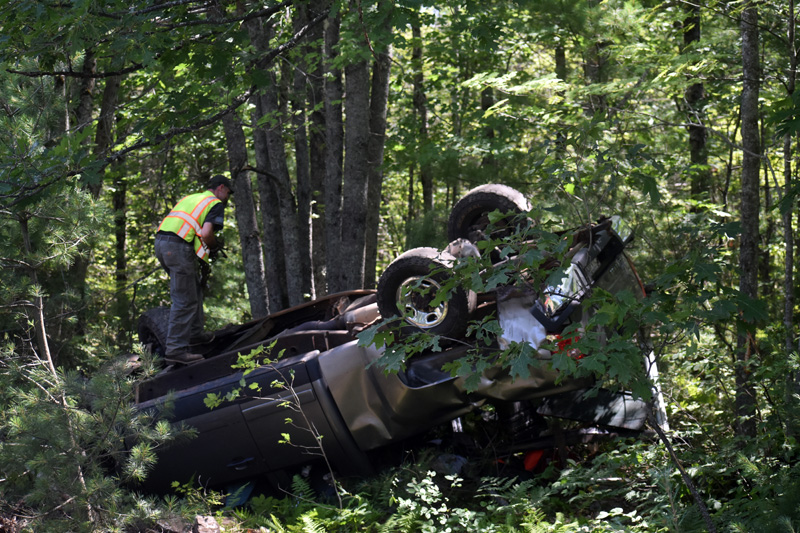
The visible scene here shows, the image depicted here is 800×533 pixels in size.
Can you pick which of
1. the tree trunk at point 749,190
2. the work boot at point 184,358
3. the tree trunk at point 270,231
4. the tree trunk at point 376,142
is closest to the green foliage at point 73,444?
the work boot at point 184,358

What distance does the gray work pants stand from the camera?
7.38m

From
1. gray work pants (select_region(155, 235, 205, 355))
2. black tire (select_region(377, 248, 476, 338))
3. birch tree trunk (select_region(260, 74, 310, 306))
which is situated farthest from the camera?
birch tree trunk (select_region(260, 74, 310, 306))

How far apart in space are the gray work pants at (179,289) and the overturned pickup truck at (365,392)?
2.34 feet

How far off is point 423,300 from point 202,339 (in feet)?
9.15

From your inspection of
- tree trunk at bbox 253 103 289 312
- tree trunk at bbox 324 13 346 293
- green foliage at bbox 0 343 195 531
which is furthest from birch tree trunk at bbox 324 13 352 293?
green foliage at bbox 0 343 195 531

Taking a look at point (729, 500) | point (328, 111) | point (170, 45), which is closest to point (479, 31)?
point (170, 45)

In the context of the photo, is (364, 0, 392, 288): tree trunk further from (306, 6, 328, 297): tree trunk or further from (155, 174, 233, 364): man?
(155, 174, 233, 364): man

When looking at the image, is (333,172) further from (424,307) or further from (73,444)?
(73,444)

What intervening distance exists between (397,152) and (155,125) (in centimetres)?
645

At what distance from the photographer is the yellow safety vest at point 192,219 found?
7395 mm

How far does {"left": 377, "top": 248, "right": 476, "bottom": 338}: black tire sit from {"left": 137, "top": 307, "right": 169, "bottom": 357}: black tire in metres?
2.86

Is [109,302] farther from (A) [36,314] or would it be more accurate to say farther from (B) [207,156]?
(A) [36,314]

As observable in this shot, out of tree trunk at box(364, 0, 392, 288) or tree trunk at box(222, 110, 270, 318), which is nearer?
tree trunk at box(222, 110, 270, 318)

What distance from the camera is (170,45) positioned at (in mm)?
5703
